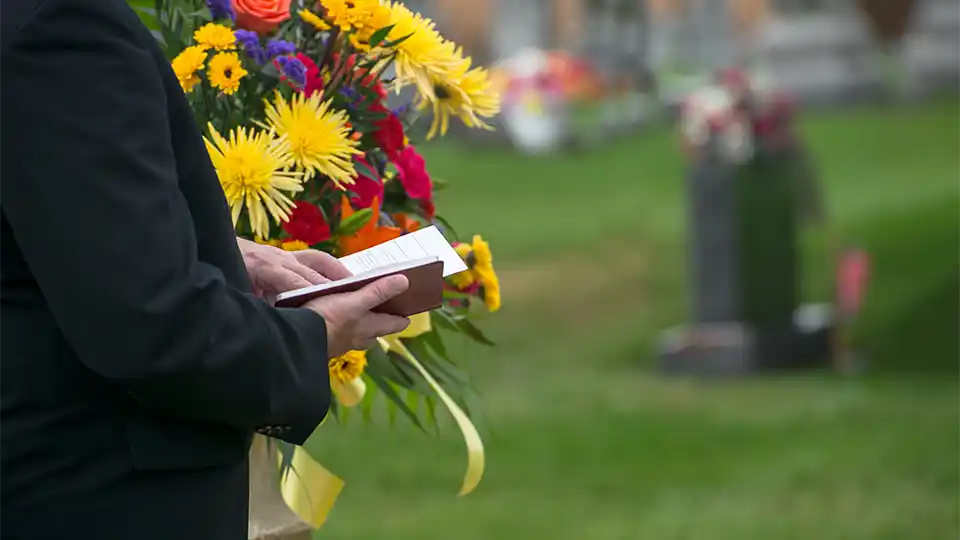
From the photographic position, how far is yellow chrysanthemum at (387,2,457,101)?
2.88m

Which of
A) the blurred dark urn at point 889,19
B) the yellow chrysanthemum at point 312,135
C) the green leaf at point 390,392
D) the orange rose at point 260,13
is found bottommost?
the blurred dark urn at point 889,19

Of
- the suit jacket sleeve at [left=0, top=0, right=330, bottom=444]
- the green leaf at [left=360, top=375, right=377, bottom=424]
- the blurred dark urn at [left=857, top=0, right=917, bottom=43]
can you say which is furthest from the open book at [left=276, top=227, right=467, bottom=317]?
the blurred dark urn at [left=857, top=0, right=917, bottom=43]

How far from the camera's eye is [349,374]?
2732 mm

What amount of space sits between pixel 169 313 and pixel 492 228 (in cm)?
1342

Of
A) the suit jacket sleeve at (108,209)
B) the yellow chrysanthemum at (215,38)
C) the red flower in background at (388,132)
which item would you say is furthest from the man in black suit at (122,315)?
the red flower in background at (388,132)

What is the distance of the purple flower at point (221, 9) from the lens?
2822 millimetres

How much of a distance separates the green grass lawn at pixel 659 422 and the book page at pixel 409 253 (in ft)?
3.63

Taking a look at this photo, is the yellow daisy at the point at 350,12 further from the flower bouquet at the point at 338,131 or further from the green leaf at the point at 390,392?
the green leaf at the point at 390,392

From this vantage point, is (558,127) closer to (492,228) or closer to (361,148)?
(492,228)

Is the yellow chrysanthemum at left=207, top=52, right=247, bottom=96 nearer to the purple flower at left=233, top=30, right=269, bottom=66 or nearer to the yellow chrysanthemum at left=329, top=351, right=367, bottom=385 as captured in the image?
the purple flower at left=233, top=30, right=269, bottom=66

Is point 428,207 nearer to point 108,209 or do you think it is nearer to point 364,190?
point 364,190

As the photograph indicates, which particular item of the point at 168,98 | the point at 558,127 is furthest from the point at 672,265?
the point at 168,98

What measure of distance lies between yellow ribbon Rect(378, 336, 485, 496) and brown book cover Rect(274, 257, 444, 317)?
0.81 m

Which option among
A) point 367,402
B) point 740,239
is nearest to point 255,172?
point 367,402
